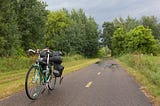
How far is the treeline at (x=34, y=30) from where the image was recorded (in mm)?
40750

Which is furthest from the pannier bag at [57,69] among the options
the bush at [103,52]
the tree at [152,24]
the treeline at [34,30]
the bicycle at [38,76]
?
the tree at [152,24]

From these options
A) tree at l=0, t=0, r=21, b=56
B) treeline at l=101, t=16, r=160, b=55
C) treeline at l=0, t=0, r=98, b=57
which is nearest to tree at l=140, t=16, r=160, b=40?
treeline at l=101, t=16, r=160, b=55

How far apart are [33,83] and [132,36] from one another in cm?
6259

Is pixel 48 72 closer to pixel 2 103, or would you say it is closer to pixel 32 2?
pixel 2 103

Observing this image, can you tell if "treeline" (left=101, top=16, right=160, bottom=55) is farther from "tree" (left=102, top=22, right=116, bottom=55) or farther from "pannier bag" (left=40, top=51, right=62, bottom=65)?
"pannier bag" (left=40, top=51, right=62, bottom=65)

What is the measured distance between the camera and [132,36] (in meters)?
70.1

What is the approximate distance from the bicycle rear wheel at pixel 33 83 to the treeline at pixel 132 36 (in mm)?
49274

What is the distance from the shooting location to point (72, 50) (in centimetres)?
7950

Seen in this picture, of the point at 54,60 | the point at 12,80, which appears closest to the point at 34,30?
the point at 12,80

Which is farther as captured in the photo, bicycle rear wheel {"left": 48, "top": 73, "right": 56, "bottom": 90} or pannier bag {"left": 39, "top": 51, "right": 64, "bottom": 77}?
bicycle rear wheel {"left": 48, "top": 73, "right": 56, "bottom": 90}

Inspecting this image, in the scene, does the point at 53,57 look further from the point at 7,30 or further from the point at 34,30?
the point at 34,30

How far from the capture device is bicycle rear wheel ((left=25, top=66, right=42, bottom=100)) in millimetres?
8938

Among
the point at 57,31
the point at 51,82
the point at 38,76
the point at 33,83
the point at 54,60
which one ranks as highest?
the point at 57,31

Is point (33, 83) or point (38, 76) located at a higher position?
point (38, 76)
